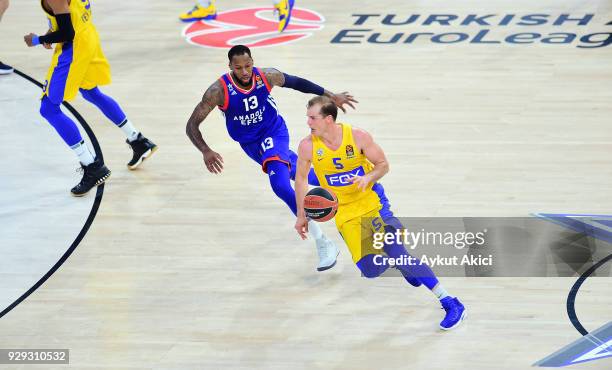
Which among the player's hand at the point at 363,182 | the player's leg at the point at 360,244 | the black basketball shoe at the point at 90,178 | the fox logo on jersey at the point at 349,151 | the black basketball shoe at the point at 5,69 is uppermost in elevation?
the fox logo on jersey at the point at 349,151

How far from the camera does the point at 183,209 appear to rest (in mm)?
8391

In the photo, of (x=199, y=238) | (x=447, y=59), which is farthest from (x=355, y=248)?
(x=447, y=59)

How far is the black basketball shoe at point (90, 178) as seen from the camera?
873 centimetres

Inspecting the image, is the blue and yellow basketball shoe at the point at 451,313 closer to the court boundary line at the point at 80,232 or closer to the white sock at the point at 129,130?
the court boundary line at the point at 80,232

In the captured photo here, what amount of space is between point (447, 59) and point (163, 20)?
464 cm

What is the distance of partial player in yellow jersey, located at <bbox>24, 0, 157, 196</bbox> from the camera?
324 inches

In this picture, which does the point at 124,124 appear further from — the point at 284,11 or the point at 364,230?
the point at 284,11

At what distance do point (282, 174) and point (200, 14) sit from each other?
23.1 feet

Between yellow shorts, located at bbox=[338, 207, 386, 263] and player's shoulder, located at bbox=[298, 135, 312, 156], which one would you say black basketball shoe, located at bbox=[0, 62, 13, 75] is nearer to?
player's shoulder, located at bbox=[298, 135, 312, 156]

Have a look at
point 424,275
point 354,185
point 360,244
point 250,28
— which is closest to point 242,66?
point 354,185

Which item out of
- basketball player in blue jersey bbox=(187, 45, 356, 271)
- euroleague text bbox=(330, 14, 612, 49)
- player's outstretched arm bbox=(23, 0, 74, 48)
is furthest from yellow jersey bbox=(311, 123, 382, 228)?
euroleague text bbox=(330, 14, 612, 49)

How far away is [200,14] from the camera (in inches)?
539

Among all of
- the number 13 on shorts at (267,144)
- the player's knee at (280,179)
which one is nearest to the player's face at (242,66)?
the number 13 on shorts at (267,144)

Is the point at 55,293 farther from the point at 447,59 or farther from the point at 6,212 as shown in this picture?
the point at 447,59
